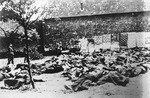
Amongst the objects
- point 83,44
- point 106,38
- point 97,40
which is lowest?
point 83,44

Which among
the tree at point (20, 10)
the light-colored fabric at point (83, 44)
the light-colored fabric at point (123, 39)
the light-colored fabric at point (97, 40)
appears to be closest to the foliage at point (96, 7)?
the light-colored fabric at point (123, 39)

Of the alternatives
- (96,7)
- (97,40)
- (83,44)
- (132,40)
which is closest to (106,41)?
(97,40)

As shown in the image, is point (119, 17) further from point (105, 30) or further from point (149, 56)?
point (149, 56)

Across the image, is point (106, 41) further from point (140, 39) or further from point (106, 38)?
point (140, 39)

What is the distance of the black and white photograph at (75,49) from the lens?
33.3 feet

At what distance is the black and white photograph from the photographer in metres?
10.1

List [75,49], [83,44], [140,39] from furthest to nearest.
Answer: [83,44]
[140,39]
[75,49]

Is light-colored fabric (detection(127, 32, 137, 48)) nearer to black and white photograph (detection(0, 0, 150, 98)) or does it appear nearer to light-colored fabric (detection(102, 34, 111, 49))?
black and white photograph (detection(0, 0, 150, 98))

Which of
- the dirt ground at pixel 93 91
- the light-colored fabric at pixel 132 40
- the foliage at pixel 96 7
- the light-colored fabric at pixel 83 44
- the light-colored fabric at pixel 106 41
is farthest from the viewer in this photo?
the foliage at pixel 96 7

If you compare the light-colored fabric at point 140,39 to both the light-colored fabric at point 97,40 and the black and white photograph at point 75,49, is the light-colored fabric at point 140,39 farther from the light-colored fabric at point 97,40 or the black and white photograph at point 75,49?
the light-colored fabric at point 97,40

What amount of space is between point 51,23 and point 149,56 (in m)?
16.6

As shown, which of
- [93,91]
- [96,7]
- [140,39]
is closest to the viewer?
[93,91]

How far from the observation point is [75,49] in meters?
25.8

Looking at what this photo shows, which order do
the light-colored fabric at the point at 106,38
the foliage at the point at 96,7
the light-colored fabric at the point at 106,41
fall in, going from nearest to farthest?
the light-colored fabric at the point at 106,41
the light-colored fabric at the point at 106,38
the foliage at the point at 96,7
